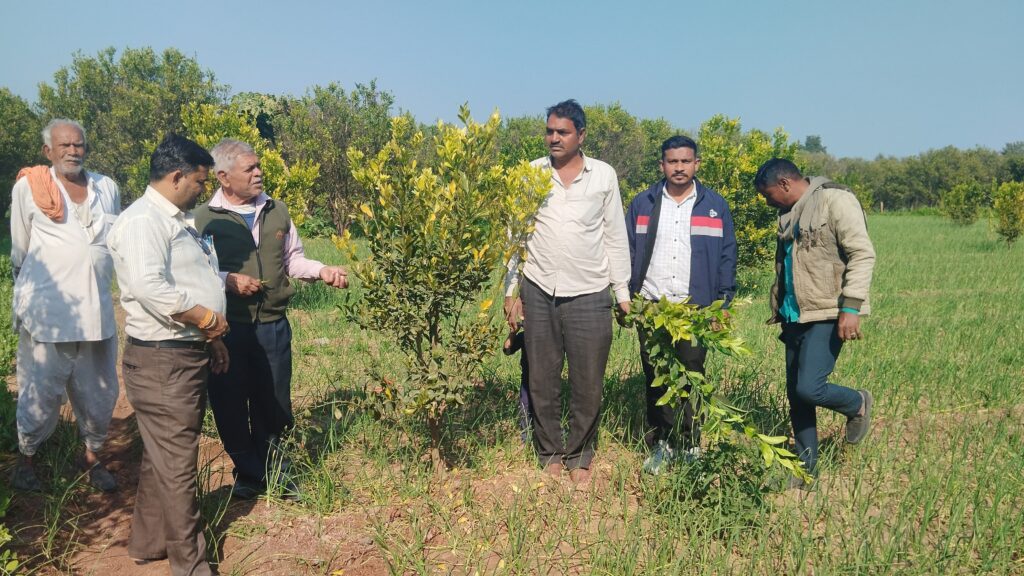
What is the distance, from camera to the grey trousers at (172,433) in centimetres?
270

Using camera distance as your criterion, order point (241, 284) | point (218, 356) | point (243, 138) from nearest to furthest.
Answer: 1. point (218, 356)
2. point (241, 284)
3. point (243, 138)

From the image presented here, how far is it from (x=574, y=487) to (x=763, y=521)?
1.01m

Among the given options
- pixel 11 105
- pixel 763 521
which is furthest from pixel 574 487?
pixel 11 105

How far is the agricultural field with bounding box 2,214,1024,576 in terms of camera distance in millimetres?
2838

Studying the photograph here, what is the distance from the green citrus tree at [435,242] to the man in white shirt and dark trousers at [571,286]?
0.84 feet

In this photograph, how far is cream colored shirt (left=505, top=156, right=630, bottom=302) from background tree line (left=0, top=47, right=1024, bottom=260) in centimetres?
106

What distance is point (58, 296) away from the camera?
11.2ft

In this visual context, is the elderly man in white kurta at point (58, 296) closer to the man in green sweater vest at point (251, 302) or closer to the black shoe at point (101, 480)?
the black shoe at point (101, 480)

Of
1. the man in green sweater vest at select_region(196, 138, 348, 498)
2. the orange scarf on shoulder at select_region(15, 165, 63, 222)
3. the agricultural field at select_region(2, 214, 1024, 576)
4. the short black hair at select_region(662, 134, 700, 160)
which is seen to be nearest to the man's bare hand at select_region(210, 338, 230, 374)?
the man in green sweater vest at select_region(196, 138, 348, 498)

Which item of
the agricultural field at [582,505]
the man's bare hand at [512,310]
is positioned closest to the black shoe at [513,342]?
the man's bare hand at [512,310]

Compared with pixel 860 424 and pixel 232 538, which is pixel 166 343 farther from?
pixel 860 424

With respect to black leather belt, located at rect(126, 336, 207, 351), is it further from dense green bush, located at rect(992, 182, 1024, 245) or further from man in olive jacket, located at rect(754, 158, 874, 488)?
dense green bush, located at rect(992, 182, 1024, 245)

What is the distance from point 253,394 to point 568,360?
1853mm

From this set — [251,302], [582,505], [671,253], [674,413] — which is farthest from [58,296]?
[674,413]
